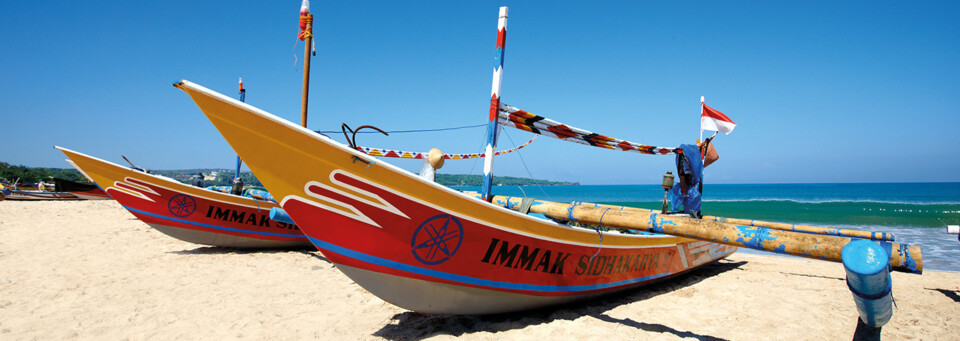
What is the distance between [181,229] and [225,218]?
27.7 inches

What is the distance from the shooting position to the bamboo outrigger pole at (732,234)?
2607 mm

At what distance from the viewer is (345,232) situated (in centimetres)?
294

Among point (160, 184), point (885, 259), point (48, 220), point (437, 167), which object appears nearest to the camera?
point (885, 259)

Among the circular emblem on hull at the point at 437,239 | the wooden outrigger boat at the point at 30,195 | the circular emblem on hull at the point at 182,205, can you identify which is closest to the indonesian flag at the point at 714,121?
the circular emblem on hull at the point at 437,239

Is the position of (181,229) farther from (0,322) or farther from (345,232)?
(345,232)

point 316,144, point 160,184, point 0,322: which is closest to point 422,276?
point 316,144

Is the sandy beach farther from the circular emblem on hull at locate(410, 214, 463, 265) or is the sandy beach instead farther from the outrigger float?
the circular emblem on hull at locate(410, 214, 463, 265)

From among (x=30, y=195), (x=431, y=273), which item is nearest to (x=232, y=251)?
(x=431, y=273)

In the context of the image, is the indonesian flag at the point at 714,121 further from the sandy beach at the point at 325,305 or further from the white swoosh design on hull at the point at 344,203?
the white swoosh design on hull at the point at 344,203

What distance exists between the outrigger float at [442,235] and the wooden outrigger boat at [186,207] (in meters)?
4.87

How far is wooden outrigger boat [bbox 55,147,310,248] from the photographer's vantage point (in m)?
6.68

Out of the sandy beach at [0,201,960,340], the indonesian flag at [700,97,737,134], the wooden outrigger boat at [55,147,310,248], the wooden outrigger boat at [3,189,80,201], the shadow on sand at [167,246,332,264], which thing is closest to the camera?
the sandy beach at [0,201,960,340]

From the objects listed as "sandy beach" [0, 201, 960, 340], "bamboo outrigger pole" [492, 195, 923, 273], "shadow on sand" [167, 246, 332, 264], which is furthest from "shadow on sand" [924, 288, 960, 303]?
"shadow on sand" [167, 246, 332, 264]

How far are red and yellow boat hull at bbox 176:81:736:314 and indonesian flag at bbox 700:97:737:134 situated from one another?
2.75 meters
